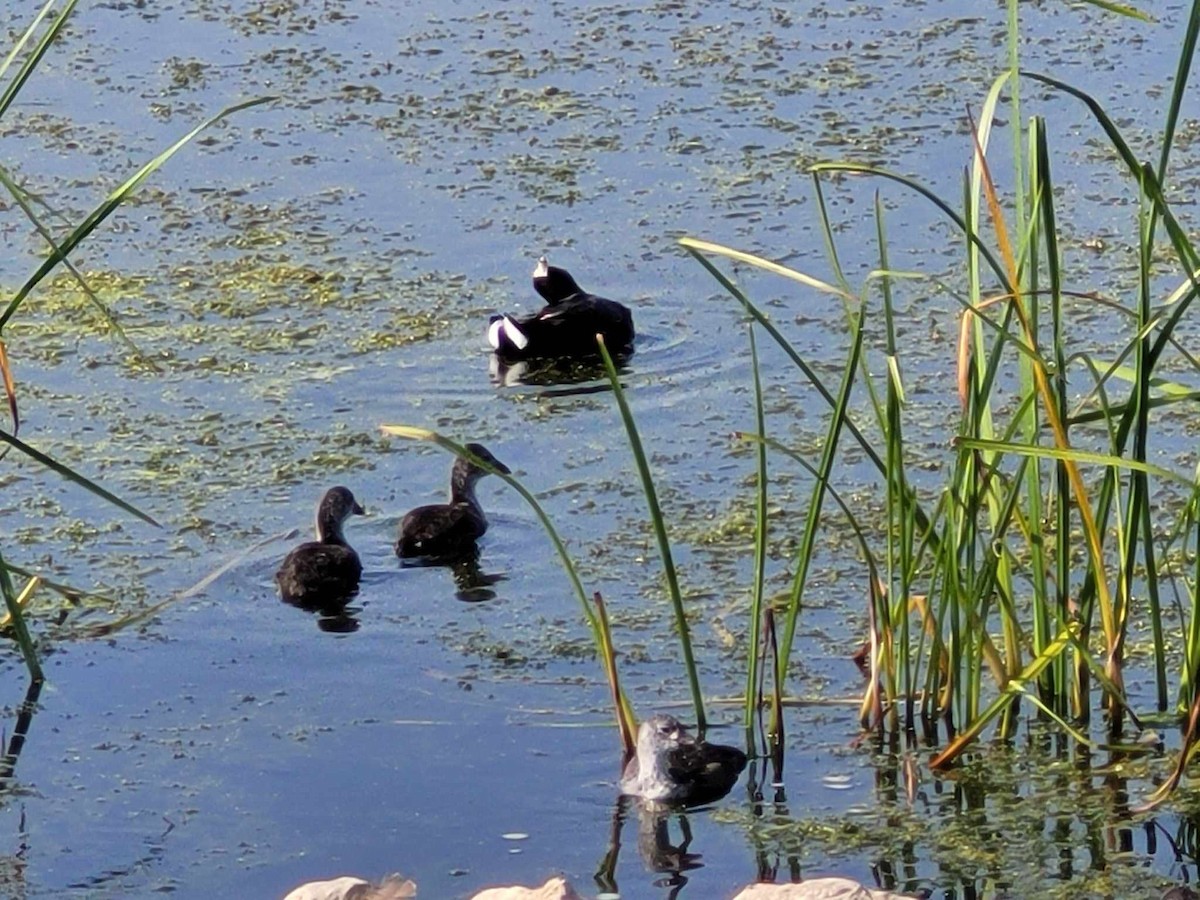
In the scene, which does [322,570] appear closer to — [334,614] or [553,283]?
[334,614]

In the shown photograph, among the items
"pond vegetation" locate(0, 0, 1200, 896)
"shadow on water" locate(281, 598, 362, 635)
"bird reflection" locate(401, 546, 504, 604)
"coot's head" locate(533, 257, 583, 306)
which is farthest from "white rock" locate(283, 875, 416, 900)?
"coot's head" locate(533, 257, 583, 306)

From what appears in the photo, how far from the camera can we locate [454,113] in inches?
301

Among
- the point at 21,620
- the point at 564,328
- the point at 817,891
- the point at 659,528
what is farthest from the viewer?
the point at 564,328

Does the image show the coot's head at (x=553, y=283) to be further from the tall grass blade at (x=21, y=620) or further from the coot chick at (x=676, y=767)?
the coot chick at (x=676, y=767)

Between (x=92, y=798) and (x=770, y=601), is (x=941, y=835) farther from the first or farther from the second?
(x=92, y=798)

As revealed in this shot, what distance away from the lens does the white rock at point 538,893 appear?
10.4ft

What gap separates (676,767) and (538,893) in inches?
22.2

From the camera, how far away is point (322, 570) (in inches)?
188

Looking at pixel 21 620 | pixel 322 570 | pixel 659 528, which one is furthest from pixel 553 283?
pixel 659 528

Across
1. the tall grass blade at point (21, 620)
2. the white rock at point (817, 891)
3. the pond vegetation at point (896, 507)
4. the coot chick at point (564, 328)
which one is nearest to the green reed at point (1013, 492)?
the pond vegetation at point (896, 507)

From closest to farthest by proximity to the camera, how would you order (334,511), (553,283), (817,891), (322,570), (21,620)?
(817,891) < (21,620) < (322,570) < (334,511) < (553,283)

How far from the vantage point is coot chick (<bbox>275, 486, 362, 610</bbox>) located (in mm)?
4754

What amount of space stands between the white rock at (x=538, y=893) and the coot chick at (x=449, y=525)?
1.66 m

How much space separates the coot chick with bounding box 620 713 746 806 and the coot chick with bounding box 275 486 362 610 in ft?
3.64
